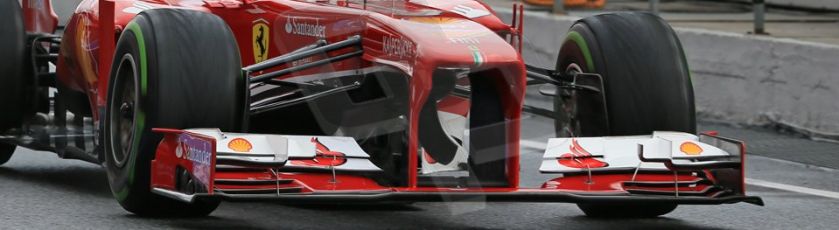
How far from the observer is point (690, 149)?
7.23 metres

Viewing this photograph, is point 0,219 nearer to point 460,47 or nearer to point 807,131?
point 460,47

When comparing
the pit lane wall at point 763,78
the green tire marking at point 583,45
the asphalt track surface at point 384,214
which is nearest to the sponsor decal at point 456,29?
the green tire marking at point 583,45

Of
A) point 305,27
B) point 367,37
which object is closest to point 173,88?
point 367,37

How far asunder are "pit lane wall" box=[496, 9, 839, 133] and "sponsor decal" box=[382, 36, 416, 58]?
4193 millimetres

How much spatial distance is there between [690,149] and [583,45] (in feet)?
3.61

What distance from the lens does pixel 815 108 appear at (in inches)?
466

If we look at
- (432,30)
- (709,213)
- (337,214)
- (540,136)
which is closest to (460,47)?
(432,30)

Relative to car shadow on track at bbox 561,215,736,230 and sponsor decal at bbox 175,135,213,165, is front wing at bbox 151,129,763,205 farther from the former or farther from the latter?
car shadow on track at bbox 561,215,736,230

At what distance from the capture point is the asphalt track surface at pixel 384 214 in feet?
24.8

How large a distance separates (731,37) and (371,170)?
6.04m

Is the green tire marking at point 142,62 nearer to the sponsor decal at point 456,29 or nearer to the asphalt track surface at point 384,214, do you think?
the asphalt track surface at point 384,214

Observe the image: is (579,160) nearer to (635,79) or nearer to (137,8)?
(635,79)

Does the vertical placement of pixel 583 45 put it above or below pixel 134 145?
above

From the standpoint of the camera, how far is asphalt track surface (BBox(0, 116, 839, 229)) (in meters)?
7.56
